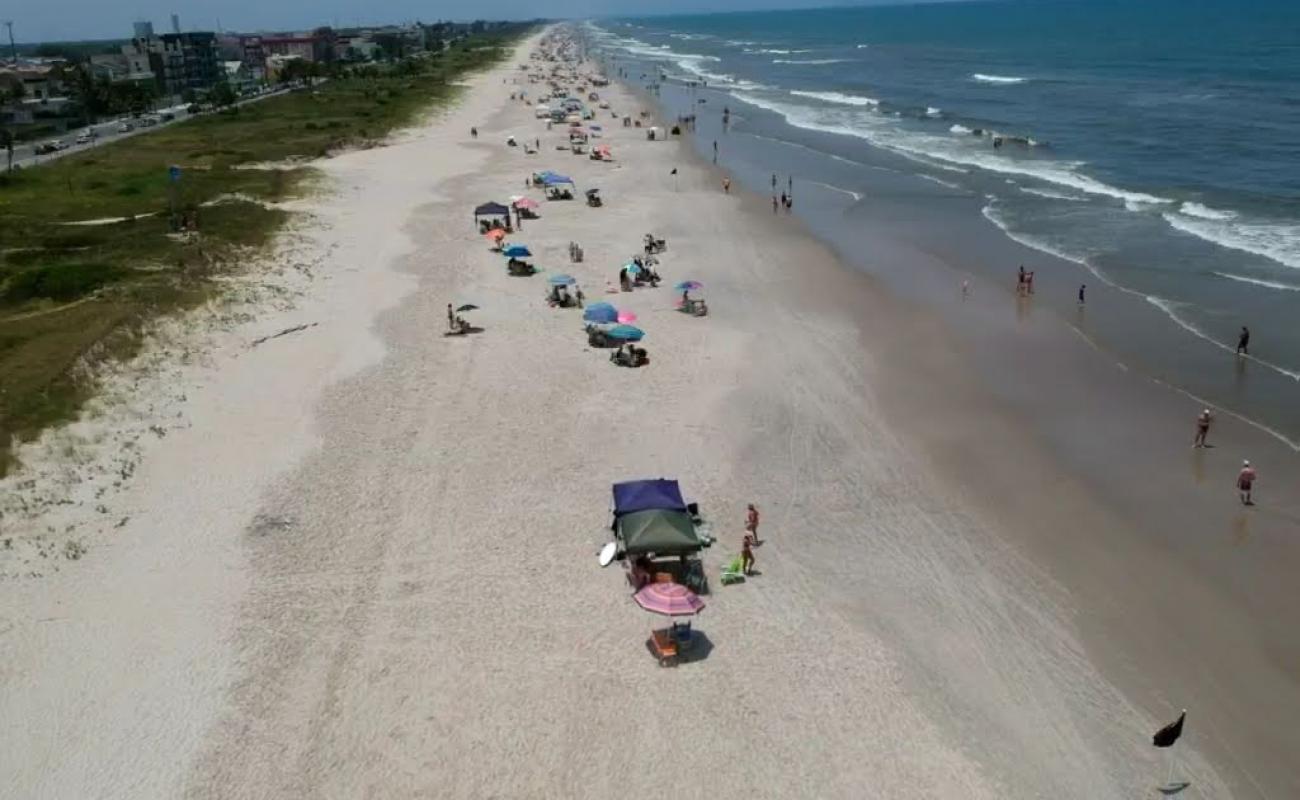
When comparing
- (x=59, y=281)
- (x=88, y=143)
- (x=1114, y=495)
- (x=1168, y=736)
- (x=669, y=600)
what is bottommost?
(x=1114, y=495)

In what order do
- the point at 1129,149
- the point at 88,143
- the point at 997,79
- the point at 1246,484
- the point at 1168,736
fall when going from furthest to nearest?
the point at 997,79 < the point at 88,143 < the point at 1129,149 < the point at 1246,484 < the point at 1168,736

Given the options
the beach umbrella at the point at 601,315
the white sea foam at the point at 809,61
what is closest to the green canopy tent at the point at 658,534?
the beach umbrella at the point at 601,315

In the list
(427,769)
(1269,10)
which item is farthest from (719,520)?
(1269,10)

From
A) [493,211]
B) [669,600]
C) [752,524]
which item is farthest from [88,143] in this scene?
[669,600]

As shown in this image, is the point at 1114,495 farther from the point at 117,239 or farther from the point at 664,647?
the point at 117,239

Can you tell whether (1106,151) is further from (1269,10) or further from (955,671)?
(1269,10)

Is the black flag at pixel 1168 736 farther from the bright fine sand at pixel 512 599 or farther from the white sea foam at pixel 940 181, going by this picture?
the white sea foam at pixel 940 181
